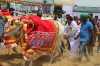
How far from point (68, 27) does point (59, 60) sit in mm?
1304

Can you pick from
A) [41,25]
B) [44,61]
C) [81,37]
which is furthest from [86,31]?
[41,25]

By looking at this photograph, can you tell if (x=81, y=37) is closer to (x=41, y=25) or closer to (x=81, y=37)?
(x=81, y=37)

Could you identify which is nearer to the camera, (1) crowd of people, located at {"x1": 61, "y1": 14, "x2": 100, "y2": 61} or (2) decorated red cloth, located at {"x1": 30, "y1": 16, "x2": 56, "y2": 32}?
(2) decorated red cloth, located at {"x1": 30, "y1": 16, "x2": 56, "y2": 32}

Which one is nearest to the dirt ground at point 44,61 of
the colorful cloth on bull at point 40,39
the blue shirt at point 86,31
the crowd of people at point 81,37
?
the crowd of people at point 81,37

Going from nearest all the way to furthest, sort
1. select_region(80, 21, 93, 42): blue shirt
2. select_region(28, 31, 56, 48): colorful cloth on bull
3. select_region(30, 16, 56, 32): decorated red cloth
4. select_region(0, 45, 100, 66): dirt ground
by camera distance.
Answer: select_region(28, 31, 56, 48): colorful cloth on bull < select_region(30, 16, 56, 32): decorated red cloth < select_region(0, 45, 100, 66): dirt ground < select_region(80, 21, 93, 42): blue shirt

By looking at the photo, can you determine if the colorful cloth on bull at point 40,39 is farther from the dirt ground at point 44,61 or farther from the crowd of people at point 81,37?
the crowd of people at point 81,37

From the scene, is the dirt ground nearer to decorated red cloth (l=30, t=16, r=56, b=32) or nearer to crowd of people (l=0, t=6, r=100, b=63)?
crowd of people (l=0, t=6, r=100, b=63)

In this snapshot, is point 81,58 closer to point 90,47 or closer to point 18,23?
point 90,47

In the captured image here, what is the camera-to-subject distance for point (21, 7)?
47.8 feet

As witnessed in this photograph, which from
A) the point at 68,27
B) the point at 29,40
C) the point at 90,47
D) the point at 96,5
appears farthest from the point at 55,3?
the point at 96,5

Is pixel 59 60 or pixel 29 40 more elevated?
pixel 29 40

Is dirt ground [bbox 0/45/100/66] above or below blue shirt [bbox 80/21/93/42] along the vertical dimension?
below

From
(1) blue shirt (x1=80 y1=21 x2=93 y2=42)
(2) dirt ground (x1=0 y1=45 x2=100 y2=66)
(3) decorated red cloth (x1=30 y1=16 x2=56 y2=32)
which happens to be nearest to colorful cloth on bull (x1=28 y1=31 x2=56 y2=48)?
(3) decorated red cloth (x1=30 y1=16 x2=56 y2=32)

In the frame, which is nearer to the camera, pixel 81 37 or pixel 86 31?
pixel 86 31
